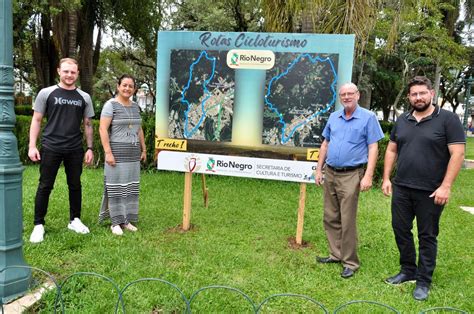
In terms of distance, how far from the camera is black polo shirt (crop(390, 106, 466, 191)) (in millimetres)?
3359

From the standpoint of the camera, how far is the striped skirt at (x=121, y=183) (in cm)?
474

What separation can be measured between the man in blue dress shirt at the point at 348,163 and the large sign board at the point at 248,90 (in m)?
0.56

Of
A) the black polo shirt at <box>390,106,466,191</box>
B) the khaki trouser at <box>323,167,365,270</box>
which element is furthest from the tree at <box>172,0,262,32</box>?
the black polo shirt at <box>390,106,466,191</box>

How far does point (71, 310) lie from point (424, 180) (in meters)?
3.13

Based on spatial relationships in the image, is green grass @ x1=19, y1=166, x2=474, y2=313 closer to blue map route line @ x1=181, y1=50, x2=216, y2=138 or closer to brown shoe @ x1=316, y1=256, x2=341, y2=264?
brown shoe @ x1=316, y1=256, x2=341, y2=264

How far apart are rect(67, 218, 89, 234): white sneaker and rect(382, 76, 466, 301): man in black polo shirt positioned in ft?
11.2

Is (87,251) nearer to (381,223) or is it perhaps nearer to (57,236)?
(57,236)

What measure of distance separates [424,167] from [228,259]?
2155 millimetres

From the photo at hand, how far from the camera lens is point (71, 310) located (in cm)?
316

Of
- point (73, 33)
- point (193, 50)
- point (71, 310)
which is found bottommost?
point (71, 310)

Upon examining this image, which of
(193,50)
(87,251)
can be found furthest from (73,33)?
(87,251)

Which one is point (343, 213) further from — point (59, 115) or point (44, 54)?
point (44, 54)

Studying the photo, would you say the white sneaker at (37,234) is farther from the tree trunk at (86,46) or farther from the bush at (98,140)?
the tree trunk at (86,46)

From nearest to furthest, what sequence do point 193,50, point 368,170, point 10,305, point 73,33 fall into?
point 10,305, point 368,170, point 193,50, point 73,33
